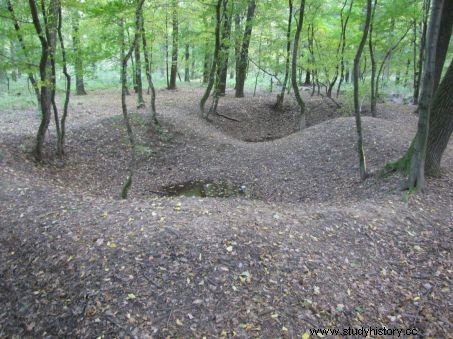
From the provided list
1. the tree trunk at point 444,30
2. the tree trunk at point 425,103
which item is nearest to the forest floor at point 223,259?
the tree trunk at point 425,103

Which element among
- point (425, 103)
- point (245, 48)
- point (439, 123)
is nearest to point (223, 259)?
point (425, 103)

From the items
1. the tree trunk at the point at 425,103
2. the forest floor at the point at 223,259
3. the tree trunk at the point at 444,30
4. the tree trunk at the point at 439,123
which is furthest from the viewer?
the tree trunk at the point at 444,30

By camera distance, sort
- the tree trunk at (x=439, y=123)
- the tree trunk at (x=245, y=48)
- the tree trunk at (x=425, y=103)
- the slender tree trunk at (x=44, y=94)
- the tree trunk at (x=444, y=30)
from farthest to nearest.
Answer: the tree trunk at (x=245, y=48), the slender tree trunk at (x=44, y=94), the tree trunk at (x=444, y=30), the tree trunk at (x=439, y=123), the tree trunk at (x=425, y=103)

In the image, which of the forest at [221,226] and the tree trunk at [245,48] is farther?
the tree trunk at [245,48]

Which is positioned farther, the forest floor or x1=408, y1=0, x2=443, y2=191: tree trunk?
x1=408, y1=0, x2=443, y2=191: tree trunk

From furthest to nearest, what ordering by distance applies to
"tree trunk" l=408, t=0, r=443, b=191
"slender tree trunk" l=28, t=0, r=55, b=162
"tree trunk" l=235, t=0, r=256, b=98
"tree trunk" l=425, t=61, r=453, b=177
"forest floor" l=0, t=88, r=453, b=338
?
"tree trunk" l=235, t=0, r=256, b=98
"slender tree trunk" l=28, t=0, r=55, b=162
"tree trunk" l=425, t=61, r=453, b=177
"tree trunk" l=408, t=0, r=443, b=191
"forest floor" l=0, t=88, r=453, b=338

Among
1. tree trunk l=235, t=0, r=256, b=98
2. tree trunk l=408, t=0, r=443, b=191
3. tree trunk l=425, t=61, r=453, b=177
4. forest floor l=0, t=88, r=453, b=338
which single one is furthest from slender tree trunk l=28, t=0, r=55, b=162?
tree trunk l=235, t=0, r=256, b=98

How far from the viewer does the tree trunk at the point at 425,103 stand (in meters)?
5.13

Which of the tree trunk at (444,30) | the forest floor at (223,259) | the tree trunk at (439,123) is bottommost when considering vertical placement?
the forest floor at (223,259)

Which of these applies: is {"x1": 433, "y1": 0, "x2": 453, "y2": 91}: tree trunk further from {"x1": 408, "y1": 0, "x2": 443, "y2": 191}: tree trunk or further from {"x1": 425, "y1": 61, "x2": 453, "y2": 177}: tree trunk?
{"x1": 408, "y1": 0, "x2": 443, "y2": 191}: tree trunk

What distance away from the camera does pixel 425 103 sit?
5.55 metres

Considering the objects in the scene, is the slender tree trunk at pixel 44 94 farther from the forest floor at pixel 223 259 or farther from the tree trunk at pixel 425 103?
the tree trunk at pixel 425 103

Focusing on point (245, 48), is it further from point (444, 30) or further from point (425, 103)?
point (425, 103)

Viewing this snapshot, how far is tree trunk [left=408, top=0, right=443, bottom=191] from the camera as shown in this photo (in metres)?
5.13
